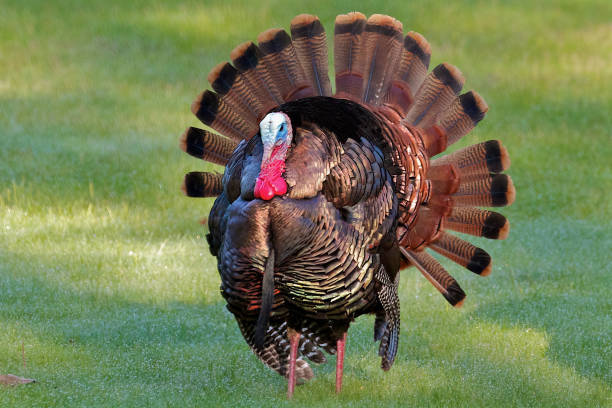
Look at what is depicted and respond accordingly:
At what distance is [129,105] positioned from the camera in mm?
12133

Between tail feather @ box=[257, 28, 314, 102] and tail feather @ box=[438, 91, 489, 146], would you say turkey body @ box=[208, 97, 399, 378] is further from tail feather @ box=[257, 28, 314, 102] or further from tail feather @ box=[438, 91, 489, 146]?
tail feather @ box=[438, 91, 489, 146]

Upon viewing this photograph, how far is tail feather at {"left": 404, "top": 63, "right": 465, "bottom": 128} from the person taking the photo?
21.1ft

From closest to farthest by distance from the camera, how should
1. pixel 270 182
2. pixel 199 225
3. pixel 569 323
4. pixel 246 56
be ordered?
pixel 270 182, pixel 246 56, pixel 569 323, pixel 199 225

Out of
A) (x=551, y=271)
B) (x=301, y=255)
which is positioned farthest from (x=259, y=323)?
(x=551, y=271)

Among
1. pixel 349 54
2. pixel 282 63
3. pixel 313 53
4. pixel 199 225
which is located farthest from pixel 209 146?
pixel 199 225

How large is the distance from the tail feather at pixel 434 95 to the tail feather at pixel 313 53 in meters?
0.61

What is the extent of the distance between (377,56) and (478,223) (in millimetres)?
1256

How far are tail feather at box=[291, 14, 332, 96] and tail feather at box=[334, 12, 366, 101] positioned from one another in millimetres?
144

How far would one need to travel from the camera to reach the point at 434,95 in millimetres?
6453

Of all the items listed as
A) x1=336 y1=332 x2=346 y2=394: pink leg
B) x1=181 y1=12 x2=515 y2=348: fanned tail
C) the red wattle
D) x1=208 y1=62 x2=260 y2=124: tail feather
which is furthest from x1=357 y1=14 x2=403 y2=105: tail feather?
the red wattle

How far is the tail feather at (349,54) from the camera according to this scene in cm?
634

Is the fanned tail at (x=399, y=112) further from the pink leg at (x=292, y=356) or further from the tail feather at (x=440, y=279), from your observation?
the pink leg at (x=292, y=356)

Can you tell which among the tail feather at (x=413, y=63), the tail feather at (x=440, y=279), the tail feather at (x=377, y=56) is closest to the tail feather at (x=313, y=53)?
the tail feather at (x=377, y=56)

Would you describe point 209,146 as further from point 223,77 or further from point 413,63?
point 413,63
